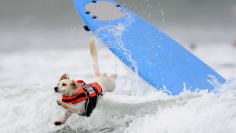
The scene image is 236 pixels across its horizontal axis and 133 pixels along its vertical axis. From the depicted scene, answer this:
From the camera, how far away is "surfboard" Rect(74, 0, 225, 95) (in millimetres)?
5945

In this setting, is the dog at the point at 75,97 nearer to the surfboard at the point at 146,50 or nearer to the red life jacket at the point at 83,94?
the red life jacket at the point at 83,94

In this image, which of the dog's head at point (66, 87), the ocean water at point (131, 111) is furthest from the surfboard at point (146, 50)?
the dog's head at point (66, 87)

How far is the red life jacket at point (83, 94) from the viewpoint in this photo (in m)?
4.94

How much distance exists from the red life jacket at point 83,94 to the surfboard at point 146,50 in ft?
2.88

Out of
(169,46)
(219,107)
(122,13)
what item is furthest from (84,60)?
(219,107)

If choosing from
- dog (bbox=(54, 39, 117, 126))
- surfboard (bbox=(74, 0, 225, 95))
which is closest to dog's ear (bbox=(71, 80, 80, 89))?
dog (bbox=(54, 39, 117, 126))

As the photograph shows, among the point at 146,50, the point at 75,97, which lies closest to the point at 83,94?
the point at 75,97

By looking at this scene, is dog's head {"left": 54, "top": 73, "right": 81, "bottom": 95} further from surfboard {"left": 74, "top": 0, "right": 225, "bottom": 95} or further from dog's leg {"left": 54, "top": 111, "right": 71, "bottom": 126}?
surfboard {"left": 74, "top": 0, "right": 225, "bottom": 95}

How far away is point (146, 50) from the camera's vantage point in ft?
21.7

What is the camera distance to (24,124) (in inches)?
215

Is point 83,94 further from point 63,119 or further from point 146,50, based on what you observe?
point 146,50

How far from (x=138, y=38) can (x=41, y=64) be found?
402 cm

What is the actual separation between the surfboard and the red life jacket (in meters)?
0.88

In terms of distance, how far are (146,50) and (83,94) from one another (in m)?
1.79
